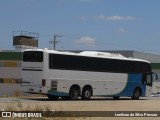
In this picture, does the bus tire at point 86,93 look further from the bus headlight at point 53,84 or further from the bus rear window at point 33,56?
the bus rear window at point 33,56

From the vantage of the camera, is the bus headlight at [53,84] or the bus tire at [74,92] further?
the bus tire at [74,92]

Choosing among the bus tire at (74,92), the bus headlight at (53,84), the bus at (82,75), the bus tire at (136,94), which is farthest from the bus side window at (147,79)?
the bus headlight at (53,84)

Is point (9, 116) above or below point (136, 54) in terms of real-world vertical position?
below

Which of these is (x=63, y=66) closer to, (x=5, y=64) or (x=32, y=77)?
(x=32, y=77)

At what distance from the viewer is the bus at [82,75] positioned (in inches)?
1240

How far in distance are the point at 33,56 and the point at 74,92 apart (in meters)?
4.06

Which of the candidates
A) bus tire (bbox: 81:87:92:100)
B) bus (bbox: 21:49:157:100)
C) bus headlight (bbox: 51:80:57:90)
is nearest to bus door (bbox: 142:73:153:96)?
bus (bbox: 21:49:157:100)

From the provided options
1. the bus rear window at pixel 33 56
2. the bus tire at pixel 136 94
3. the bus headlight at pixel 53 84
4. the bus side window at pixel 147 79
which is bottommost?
the bus tire at pixel 136 94

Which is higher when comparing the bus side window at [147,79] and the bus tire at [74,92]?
the bus side window at [147,79]

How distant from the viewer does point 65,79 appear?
32375 mm

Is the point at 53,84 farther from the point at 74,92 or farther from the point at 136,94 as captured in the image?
the point at 136,94

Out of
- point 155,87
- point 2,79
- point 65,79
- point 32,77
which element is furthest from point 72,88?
point 155,87

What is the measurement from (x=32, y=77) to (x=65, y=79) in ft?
7.70

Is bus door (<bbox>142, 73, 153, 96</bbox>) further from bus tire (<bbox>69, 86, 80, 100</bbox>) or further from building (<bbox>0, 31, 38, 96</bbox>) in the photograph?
building (<bbox>0, 31, 38, 96</bbox>)
